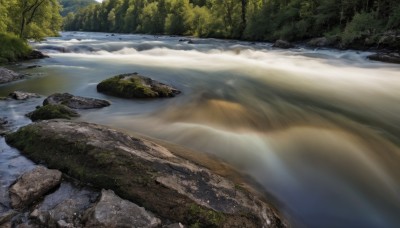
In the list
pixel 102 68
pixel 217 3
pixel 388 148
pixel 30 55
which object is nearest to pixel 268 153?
pixel 388 148

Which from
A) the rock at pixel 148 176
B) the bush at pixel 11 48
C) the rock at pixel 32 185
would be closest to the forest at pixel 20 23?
the bush at pixel 11 48

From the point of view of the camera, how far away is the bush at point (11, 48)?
21.4 metres

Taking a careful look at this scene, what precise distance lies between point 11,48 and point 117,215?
21.9 meters

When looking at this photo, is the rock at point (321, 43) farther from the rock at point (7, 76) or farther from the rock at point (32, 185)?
the rock at point (32, 185)

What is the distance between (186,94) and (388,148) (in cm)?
708

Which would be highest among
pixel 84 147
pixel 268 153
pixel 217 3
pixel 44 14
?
pixel 217 3

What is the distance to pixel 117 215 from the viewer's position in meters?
Answer: 4.17

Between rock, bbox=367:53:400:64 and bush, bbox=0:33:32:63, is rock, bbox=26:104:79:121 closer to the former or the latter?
bush, bbox=0:33:32:63

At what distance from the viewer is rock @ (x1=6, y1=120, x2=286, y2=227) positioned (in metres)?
4.50

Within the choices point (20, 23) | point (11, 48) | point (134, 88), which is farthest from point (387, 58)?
point (20, 23)

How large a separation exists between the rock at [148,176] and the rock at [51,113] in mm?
2556

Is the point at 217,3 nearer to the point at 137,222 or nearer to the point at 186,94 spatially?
the point at 186,94

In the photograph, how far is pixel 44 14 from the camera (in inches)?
1164

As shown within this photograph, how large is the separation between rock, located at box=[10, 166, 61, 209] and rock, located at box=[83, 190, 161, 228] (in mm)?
906
